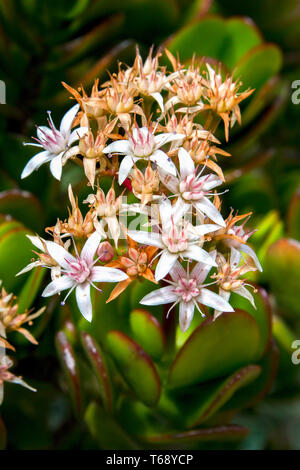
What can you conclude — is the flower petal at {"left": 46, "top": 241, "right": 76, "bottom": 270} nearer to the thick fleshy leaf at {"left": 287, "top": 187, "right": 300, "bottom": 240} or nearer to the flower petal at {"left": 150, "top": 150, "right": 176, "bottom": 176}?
the flower petal at {"left": 150, "top": 150, "right": 176, "bottom": 176}

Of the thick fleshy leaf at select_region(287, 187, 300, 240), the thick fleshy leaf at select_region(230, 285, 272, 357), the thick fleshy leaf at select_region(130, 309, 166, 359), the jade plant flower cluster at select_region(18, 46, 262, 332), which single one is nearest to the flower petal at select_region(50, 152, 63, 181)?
the jade plant flower cluster at select_region(18, 46, 262, 332)

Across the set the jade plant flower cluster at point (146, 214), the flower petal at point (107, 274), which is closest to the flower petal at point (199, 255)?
the jade plant flower cluster at point (146, 214)

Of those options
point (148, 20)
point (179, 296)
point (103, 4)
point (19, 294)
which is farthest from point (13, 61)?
point (179, 296)

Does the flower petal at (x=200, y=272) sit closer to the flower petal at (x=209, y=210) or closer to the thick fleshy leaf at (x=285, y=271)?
the flower petal at (x=209, y=210)

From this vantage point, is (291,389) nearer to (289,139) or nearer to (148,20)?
(289,139)

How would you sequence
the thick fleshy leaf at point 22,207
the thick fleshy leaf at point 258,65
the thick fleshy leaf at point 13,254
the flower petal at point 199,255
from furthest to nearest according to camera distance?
1. the thick fleshy leaf at point 258,65
2. the thick fleshy leaf at point 22,207
3. the thick fleshy leaf at point 13,254
4. the flower petal at point 199,255

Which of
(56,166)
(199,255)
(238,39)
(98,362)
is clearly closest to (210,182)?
(199,255)
